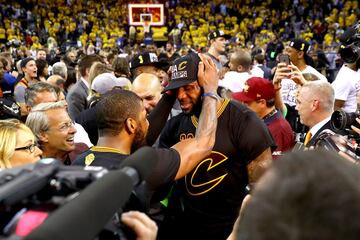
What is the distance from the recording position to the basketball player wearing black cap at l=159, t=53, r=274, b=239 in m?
2.77

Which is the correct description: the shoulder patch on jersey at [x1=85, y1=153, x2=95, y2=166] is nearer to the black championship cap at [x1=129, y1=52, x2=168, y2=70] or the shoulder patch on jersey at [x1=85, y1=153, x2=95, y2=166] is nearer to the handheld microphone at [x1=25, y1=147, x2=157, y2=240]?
the handheld microphone at [x1=25, y1=147, x2=157, y2=240]

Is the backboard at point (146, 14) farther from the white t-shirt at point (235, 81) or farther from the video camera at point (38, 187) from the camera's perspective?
the video camera at point (38, 187)

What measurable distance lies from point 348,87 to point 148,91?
236 cm

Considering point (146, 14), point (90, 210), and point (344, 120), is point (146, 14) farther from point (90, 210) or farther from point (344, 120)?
point (90, 210)

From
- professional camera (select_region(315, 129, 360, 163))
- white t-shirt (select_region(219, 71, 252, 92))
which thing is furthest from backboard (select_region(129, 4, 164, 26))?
professional camera (select_region(315, 129, 360, 163))

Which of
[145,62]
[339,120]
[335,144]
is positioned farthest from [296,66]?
[335,144]

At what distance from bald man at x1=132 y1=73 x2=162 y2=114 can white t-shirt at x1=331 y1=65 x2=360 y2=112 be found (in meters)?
2.18

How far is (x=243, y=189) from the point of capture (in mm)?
2842

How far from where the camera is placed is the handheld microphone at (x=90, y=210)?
0.74 meters

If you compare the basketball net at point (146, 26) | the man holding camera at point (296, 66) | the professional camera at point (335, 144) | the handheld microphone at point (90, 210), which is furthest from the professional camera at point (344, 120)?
the basketball net at point (146, 26)

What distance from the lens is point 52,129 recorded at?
3.19m

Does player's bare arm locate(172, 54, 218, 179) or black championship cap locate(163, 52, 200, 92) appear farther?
black championship cap locate(163, 52, 200, 92)

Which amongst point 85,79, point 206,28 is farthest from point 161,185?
point 206,28

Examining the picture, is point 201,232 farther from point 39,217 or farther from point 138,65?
point 138,65
